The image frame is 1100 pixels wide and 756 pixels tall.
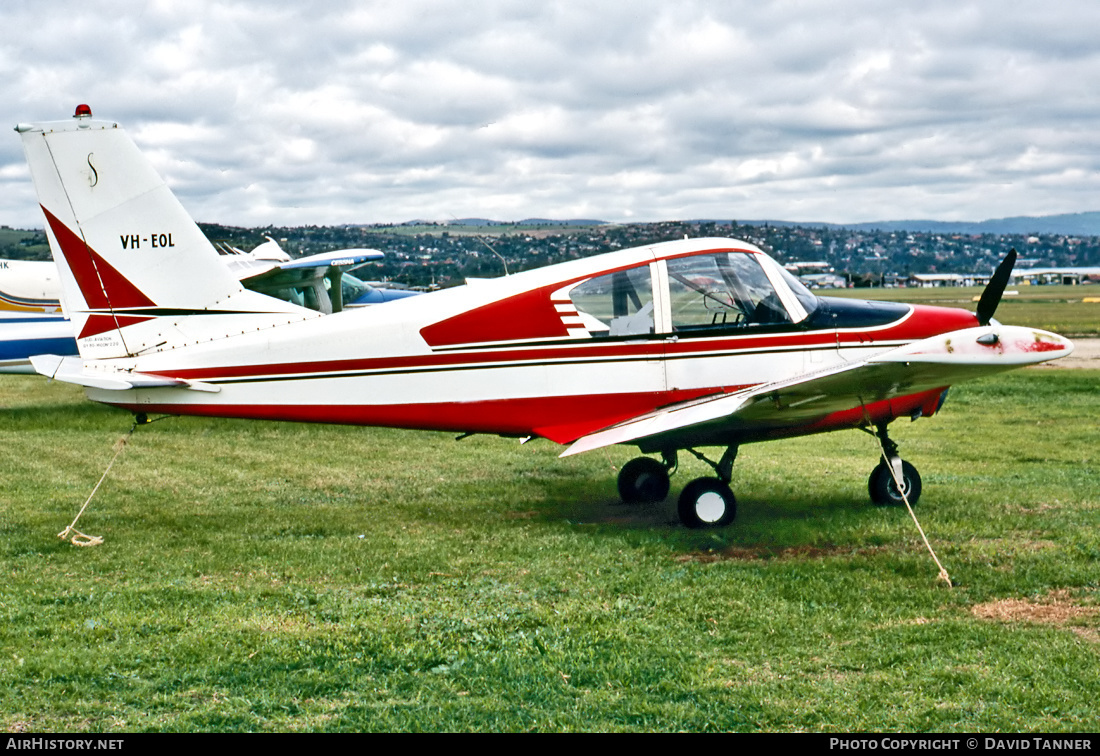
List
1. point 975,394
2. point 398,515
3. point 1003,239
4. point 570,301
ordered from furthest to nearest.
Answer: point 1003,239 → point 975,394 → point 398,515 → point 570,301

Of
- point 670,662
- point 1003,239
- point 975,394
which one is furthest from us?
point 1003,239

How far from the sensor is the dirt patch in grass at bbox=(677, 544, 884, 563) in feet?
24.1

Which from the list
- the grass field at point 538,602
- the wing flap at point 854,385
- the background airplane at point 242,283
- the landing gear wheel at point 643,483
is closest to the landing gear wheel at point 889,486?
the grass field at point 538,602

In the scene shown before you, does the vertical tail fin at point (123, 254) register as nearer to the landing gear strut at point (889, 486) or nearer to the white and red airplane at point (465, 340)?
the white and red airplane at point (465, 340)

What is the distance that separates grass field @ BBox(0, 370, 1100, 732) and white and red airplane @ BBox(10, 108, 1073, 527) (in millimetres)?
958

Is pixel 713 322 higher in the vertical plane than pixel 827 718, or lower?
higher

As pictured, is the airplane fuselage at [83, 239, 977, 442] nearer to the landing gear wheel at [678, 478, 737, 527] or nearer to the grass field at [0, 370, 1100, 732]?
the landing gear wheel at [678, 478, 737, 527]

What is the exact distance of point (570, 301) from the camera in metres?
8.30

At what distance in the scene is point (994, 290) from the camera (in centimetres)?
820

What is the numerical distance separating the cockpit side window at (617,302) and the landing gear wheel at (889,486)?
248cm

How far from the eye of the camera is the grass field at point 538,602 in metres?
4.58
